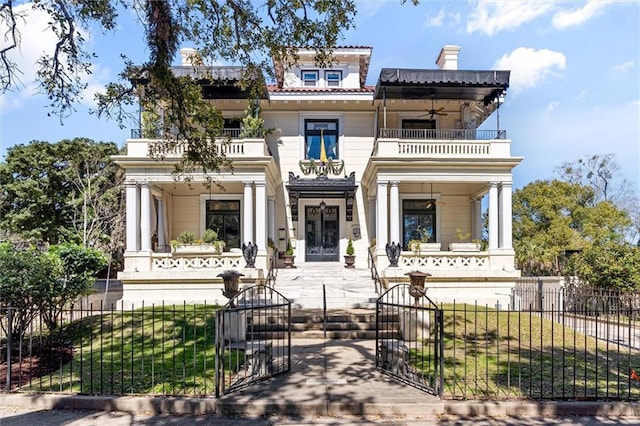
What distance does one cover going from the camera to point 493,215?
1538 centimetres

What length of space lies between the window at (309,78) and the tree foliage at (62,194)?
1211 centimetres

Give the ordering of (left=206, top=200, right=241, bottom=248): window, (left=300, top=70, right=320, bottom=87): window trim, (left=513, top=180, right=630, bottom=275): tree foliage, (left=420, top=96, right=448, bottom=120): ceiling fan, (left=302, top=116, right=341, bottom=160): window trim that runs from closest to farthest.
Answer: (left=420, top=96, right=448, bottom=120): ceiling fan, (left=206, top=200, right=241, bottom=248): window, (left=302, top=116, right=341, bottom=160): window trim, (left=300, top=70, right=320, bottom=87): window trim, (left=513, top=180, right=630, bottom=275): tree foliage

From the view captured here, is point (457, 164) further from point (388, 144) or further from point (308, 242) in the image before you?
point (308, 242)

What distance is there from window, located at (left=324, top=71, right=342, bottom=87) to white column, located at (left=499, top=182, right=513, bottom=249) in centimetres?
861

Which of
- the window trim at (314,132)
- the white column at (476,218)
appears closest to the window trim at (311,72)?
the window trim at (314,132)

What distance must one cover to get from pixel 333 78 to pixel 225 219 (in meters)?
8.01

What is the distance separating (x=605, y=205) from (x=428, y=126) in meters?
13.8

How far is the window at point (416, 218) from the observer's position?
18.3 m

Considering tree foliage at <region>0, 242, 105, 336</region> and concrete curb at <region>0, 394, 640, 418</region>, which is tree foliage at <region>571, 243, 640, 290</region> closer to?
concrete curb at <region>0, 394, 640, 418</region>

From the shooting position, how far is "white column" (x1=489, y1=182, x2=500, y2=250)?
15047 mm

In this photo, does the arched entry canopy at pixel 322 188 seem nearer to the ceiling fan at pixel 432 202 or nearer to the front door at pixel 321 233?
the front door at pixel 321 233

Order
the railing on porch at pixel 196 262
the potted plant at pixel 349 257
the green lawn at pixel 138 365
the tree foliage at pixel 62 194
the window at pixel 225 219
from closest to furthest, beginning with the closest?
the green lawn at pixel 138 365
the railing on porch at pixel 196 262
the potted plant at pixel 349 257
the window at pixel 225 219
the tree foliage at pixel 62 194

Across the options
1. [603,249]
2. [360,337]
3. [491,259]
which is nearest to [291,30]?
[360,337]

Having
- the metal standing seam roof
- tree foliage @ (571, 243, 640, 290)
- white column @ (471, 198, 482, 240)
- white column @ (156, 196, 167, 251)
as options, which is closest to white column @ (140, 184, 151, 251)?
white column @ (156, 196, 167, 251)
